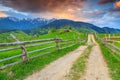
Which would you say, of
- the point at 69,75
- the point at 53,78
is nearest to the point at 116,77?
the point at 69,75

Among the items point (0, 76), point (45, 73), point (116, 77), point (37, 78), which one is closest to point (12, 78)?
point (0, 76)

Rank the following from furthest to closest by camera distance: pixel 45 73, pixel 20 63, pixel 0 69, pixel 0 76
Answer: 1. pixel 20 63
2. pixel 45 73
3. pixel 0 69
4. pixel 0 76

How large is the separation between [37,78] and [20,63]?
138 inches

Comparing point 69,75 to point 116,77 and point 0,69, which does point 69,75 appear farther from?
point 0,69

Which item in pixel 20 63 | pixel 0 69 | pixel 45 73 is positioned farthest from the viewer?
pixel 20 63

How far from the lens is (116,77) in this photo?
10.9 meters

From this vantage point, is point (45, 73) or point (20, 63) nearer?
point (45, 73)

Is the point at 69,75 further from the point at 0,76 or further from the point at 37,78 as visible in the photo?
the point at 0,76

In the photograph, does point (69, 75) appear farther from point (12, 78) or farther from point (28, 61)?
point (28, 61)

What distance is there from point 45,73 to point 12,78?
2117 millimetres

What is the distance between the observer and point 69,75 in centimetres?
1099

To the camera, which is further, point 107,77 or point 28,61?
point 28,61

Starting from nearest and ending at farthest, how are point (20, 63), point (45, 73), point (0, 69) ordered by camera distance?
1. point (0, 69)
2. point (45, 73)
3. point (20, 63)

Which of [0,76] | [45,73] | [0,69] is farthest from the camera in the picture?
[45,73]
